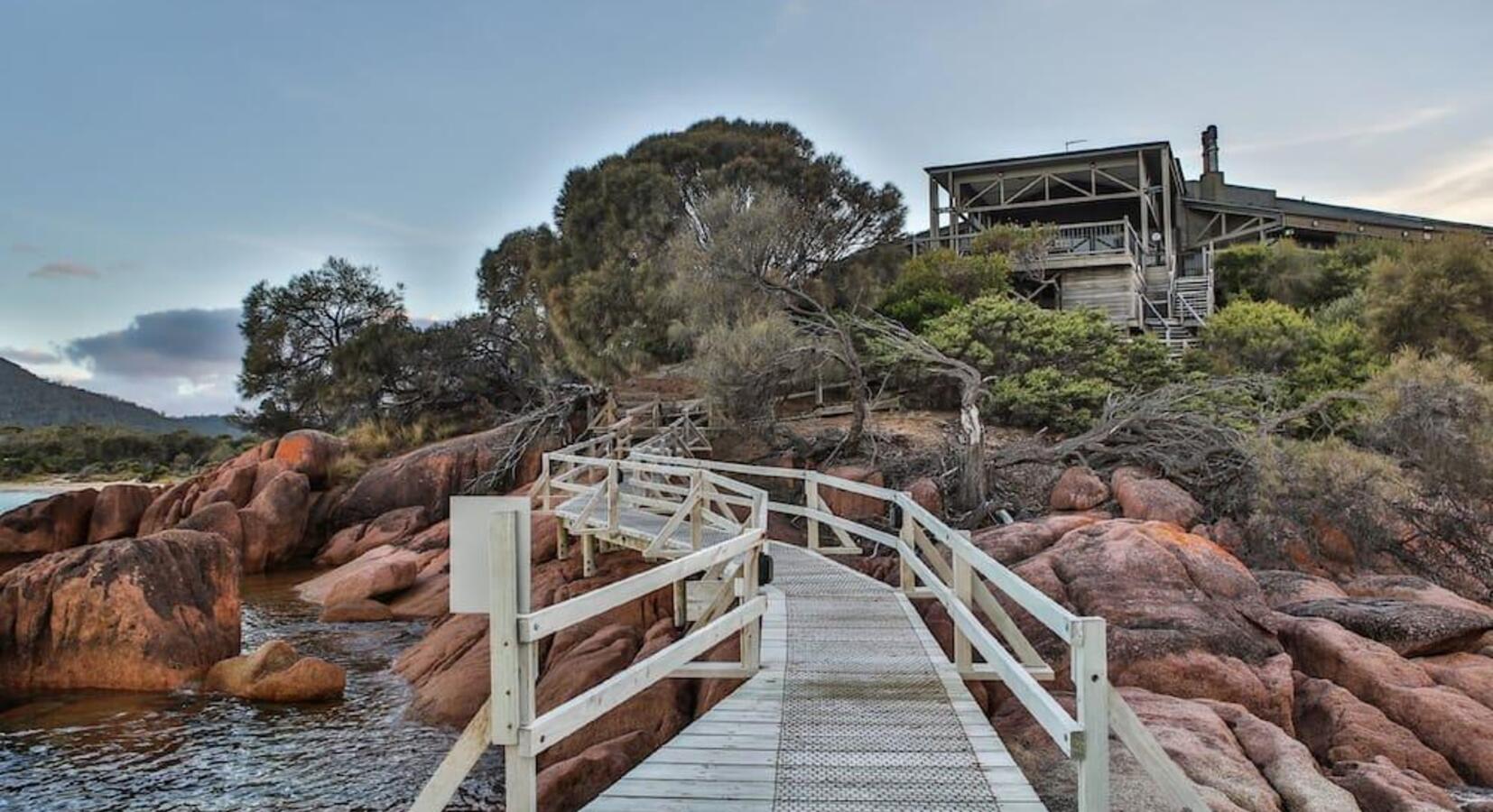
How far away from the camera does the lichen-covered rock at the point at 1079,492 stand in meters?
15.4

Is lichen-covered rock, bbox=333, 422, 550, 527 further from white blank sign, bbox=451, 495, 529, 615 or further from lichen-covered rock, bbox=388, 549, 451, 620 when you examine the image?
white blank sign, bbox=451, 495, 529, 615

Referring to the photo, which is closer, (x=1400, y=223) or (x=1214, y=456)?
(x=1214, y=456)

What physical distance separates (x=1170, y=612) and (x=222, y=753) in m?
9.62

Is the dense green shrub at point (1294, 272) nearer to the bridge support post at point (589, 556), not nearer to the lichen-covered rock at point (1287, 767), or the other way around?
the bridge support post at point (589, 556)

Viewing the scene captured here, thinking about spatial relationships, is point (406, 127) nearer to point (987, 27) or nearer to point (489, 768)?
point (987, 27)

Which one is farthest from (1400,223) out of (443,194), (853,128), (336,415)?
(336,415)

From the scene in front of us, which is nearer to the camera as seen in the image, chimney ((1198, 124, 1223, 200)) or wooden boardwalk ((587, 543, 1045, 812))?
wooden boardwalk ((587, 543, 1045, 812))

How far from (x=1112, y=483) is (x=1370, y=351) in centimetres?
822

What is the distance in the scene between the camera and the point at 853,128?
105 feet

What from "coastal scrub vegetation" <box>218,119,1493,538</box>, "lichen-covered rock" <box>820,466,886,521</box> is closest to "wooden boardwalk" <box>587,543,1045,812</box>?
"lichen-covered rock" <box>820,466,886,521</box>

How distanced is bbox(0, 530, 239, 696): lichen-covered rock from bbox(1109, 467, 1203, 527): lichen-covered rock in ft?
44.3

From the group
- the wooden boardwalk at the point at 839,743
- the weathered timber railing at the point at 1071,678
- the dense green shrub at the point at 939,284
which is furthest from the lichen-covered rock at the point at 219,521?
the weathered timber railing at the point at 1071,678

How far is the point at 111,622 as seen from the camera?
469 inches

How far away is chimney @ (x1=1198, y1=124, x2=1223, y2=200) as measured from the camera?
43.7m
